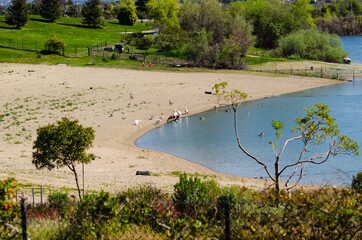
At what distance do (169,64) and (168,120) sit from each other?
2330 cm

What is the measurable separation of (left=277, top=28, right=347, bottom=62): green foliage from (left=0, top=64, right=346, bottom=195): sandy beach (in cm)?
1532

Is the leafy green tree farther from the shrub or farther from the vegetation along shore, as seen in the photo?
the shrub

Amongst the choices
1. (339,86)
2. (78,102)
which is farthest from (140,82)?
(339,86)

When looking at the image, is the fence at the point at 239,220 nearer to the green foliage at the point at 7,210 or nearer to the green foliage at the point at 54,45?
the green foliage at the point at 7,210

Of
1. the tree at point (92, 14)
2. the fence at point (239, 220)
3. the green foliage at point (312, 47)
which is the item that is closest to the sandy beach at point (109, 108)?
the fence at point (239, 220)

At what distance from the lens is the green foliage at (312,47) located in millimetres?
69812

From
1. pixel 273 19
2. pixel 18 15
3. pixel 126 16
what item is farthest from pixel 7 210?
pixel 126 16

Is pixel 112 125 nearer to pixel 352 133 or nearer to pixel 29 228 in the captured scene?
pixel 352 133

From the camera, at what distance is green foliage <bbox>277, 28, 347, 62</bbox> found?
69812 mm

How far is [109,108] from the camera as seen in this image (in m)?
38.9

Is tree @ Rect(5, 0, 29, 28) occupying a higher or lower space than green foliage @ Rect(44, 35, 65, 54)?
higher

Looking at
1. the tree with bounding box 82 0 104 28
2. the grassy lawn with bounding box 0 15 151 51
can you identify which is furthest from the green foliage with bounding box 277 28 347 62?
the tree with bounding box 82 0 104 28

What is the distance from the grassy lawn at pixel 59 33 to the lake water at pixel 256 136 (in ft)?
119

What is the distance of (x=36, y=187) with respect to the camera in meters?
18.8
